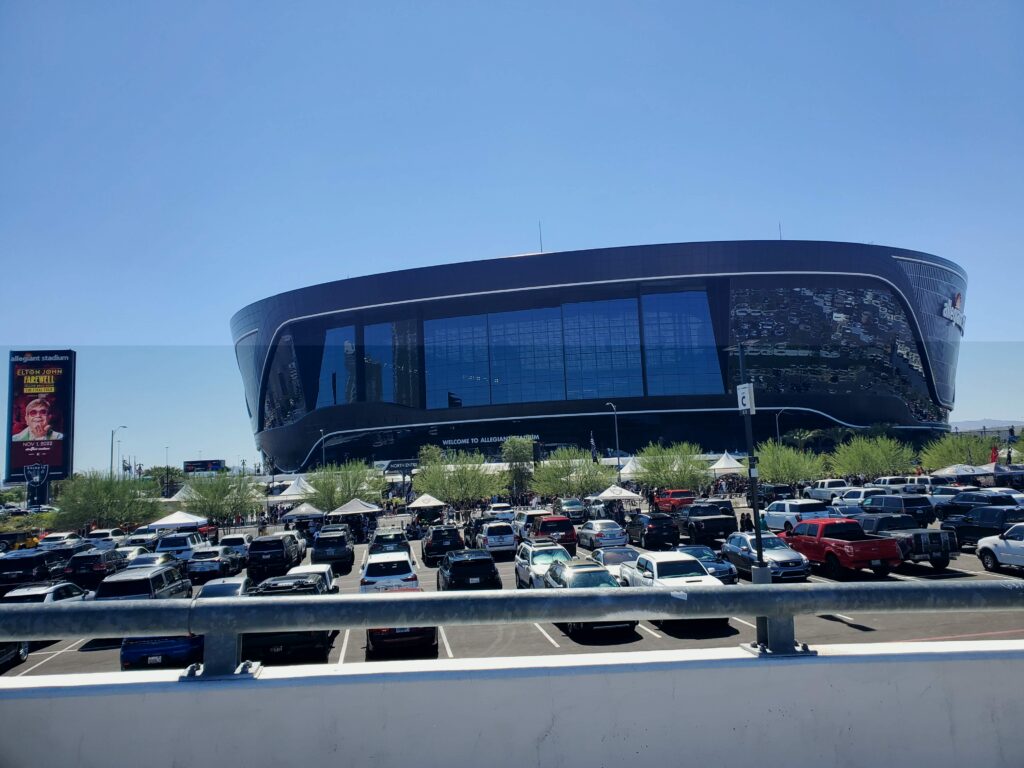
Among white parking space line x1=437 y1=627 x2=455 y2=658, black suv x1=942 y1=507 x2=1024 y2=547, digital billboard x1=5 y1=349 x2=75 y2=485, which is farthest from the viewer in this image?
digital billboard x1=5 y1=349 x2=75 y2=485

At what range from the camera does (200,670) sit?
360 centimetres

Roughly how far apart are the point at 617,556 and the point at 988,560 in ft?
36.9

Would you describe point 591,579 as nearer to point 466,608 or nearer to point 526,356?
point 466,608

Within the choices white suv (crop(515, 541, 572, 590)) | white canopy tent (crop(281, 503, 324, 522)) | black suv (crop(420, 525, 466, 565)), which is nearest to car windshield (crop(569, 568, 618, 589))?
white suv (crop(515, 541, 572, 590))

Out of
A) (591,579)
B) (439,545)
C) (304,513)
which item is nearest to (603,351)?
(304,513)

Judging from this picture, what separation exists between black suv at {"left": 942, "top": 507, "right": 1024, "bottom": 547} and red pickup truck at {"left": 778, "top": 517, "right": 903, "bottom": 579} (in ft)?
18.5

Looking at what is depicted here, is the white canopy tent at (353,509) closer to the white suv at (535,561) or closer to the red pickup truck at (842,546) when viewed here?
the white suv at (535,561)

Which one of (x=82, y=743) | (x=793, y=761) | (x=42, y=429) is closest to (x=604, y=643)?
(x=793, y=761)

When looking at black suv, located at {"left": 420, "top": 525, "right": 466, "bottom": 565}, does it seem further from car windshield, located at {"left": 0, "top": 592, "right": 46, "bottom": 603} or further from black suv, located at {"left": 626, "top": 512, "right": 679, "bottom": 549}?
car windshield, located at {"left": 0, "top": 592, "right": 46, "bottom": 603}

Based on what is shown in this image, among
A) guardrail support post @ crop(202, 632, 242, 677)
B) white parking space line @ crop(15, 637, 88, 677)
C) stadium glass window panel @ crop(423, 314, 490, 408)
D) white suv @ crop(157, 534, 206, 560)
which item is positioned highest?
stadium glass window panel @ crop(423, 314, 490, 408)

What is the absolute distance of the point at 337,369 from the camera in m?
112

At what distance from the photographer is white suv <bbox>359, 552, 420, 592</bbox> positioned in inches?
624

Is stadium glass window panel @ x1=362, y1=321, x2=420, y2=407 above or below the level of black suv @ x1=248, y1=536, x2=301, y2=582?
above

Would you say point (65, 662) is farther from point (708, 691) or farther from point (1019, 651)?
point (1019, 651)
